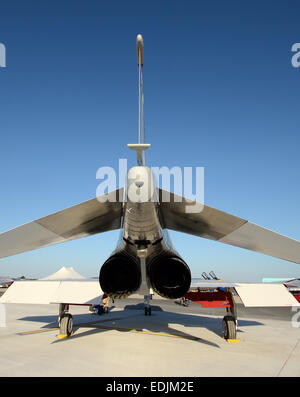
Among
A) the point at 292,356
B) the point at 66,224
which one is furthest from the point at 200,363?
the point at 66,224

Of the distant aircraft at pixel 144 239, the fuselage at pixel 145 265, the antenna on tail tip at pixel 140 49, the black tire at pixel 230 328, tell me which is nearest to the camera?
the antenna on tail tip at pixel 140 49

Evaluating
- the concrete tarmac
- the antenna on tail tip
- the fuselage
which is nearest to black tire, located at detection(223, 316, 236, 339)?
the concrete tarmac

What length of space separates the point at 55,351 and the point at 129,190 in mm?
4198

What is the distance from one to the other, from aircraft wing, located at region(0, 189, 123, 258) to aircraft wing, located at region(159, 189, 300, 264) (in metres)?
1.03

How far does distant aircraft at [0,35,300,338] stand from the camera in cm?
493

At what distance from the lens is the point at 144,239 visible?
513 centimetres

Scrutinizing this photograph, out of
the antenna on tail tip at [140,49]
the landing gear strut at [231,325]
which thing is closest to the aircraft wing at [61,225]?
the antenna on tail tip at [140,49]

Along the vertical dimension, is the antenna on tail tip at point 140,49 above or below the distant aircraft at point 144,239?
above

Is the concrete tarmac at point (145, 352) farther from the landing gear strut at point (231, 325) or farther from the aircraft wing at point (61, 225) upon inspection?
the aircraft wing at point (61, 225)

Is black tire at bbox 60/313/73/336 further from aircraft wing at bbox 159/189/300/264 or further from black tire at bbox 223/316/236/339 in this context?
black tire at bbox 223/316/236/339

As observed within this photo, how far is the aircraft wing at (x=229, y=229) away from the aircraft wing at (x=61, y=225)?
1028 millimetres

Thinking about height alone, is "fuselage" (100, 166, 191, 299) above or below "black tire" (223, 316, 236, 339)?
above

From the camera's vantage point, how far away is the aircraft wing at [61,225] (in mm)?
4949

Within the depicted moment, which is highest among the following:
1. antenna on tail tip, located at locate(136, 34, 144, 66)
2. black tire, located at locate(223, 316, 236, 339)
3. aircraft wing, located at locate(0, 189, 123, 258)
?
antenna on tail tip, located at locate(136, 34, 144, 66)
